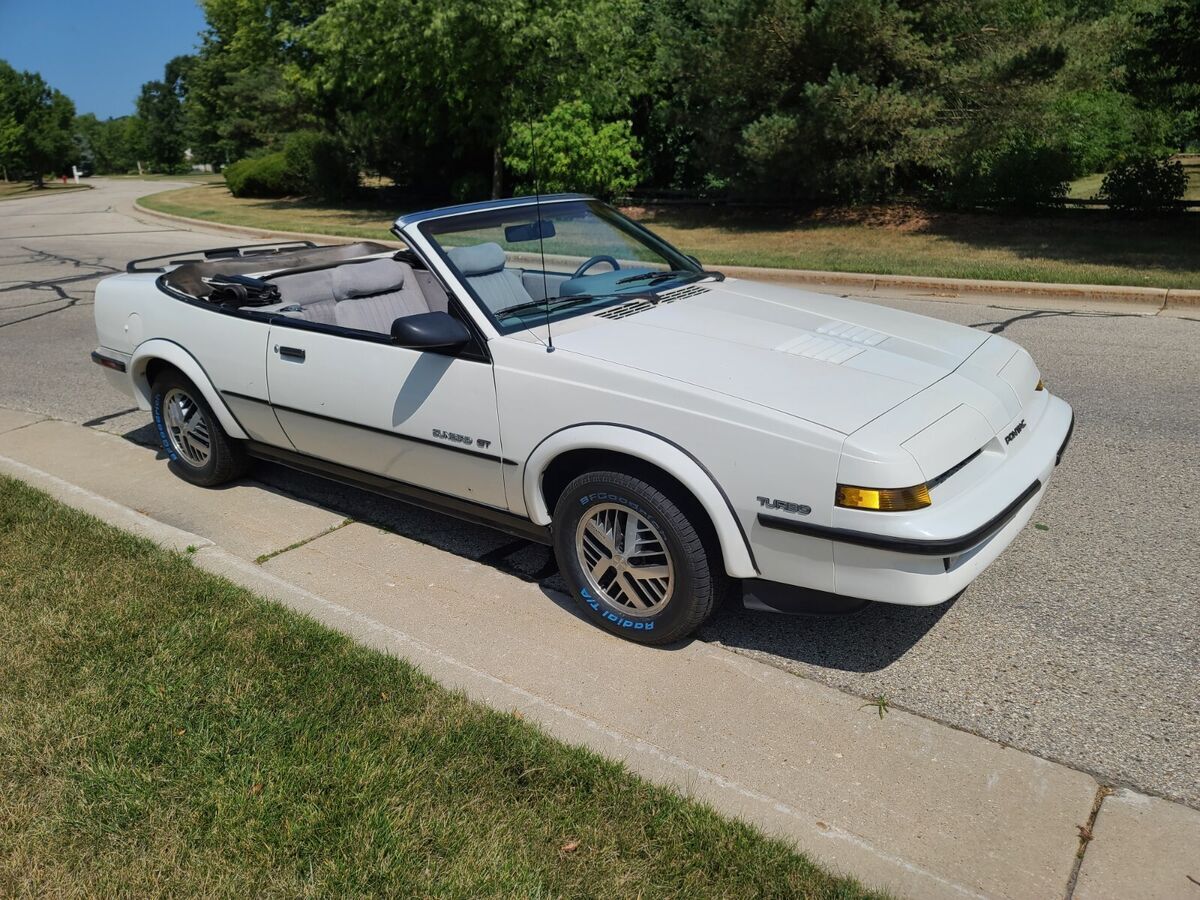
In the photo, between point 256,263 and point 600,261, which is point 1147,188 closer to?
point 600,261

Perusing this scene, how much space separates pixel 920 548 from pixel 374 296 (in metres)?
3.12

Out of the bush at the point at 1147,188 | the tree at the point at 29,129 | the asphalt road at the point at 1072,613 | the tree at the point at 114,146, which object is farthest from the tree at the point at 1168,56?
the tree at the point at 114,146

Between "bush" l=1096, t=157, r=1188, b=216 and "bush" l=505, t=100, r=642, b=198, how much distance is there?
9.03m

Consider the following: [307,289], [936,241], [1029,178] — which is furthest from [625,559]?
[1029,178]

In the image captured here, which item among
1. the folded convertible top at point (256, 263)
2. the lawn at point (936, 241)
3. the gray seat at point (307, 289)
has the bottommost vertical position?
the lawn at point (936, 241)

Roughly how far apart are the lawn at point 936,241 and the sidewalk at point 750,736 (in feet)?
30.0

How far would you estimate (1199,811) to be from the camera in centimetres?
286

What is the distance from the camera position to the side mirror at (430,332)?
12.7 ft

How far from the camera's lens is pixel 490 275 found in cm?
436

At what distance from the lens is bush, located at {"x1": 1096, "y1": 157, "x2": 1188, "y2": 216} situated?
1567 cm

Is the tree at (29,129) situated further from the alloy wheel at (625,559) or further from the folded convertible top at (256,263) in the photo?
the alloy wheel at (625,559)

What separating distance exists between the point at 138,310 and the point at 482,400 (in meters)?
2.66

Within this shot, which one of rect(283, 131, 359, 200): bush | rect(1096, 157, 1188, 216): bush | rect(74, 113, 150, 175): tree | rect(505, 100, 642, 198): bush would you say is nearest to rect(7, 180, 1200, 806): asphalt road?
rect(1096, 157, 1188, 216): bush

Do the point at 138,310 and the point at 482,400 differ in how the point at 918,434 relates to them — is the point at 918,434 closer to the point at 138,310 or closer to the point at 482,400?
the point at 482,400
